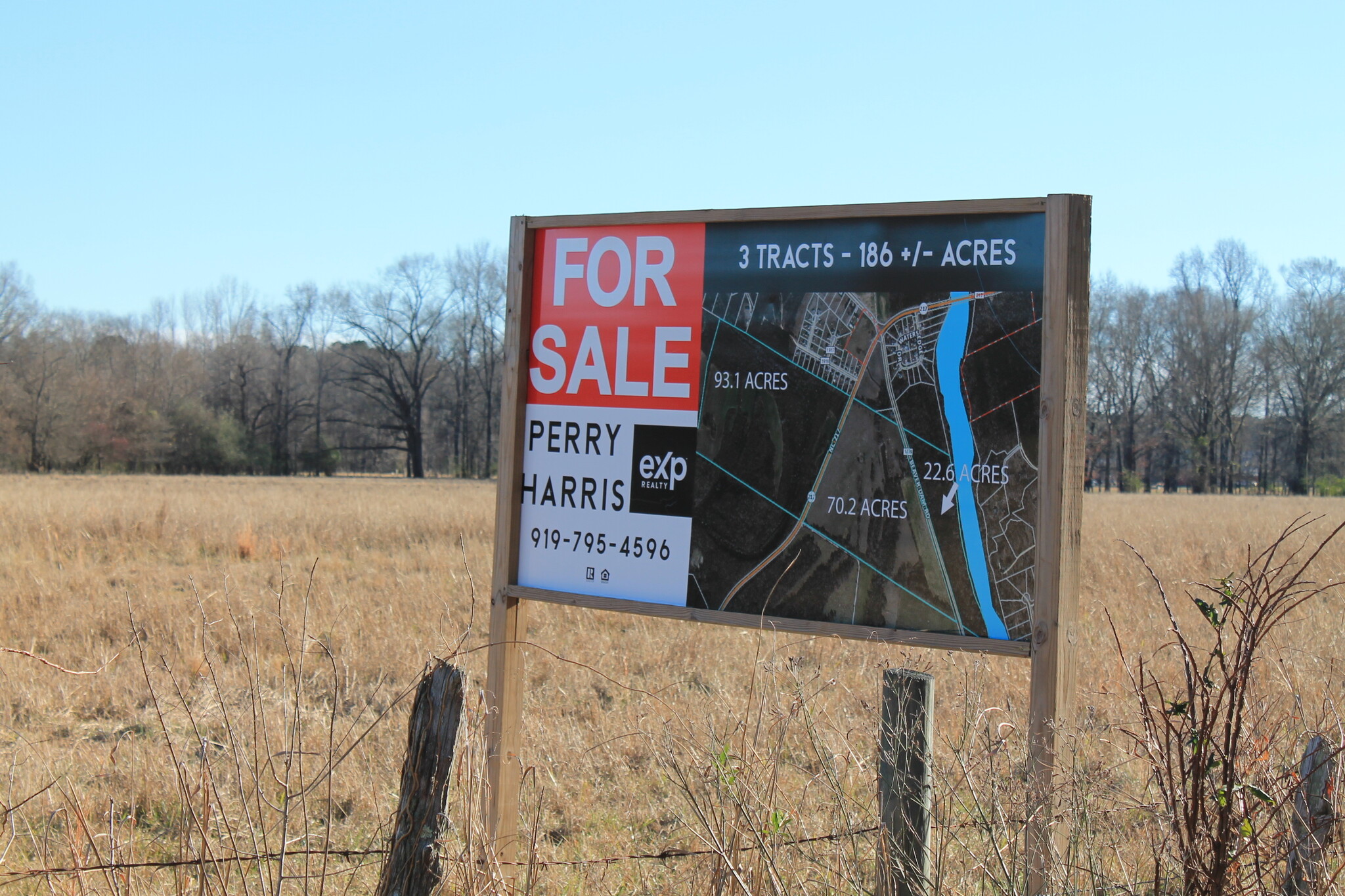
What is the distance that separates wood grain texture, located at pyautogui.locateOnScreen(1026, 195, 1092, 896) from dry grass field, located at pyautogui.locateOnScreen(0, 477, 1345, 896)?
19 centimetres

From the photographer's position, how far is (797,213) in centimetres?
344

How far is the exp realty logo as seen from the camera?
3.56 metres

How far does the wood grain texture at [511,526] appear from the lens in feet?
12.2

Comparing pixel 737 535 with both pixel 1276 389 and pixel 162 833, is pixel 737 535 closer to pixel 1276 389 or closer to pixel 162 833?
pixel 162 833

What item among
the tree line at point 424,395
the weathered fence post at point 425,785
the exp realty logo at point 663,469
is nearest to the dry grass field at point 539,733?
the weathered fence post at point 425,785

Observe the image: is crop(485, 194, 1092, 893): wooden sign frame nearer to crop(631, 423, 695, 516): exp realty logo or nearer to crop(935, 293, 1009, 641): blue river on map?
crop(935, 293, 1009, 641): blue river on map

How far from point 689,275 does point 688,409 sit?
0.51m

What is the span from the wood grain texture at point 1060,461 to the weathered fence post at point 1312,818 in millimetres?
646

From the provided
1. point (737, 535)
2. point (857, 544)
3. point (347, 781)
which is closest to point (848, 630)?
point (857, 544)

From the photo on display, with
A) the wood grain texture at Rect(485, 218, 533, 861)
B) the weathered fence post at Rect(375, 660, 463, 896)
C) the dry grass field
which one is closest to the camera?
the weathered fence post at Rect(375, 660, 463, 896)

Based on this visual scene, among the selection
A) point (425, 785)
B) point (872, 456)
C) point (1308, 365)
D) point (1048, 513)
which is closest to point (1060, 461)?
point (1048, 513)

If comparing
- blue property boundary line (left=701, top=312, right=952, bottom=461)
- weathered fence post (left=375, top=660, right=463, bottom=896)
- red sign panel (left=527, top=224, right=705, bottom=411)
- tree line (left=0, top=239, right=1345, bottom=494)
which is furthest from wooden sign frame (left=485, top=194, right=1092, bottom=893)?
tree line (left=0, top=239, right=1345, bottom=494)

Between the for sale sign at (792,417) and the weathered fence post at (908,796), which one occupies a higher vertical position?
the for sale sign at (792,417)

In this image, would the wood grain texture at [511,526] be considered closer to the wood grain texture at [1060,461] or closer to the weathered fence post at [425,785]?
the weathered fence post at [425,785]
